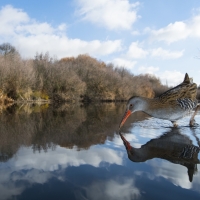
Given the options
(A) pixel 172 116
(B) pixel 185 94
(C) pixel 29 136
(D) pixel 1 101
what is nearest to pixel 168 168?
(A) pixel 172 116

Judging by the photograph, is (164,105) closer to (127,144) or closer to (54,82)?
(127,144)

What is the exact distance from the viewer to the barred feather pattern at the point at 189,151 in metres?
4.38

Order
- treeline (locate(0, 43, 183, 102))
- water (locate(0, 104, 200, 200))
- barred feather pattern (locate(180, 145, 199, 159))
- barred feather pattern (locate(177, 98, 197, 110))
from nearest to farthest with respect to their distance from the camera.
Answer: water (locate(0, 104, 200, 200)) → barred feather pattern (locate(180, 145, 199, 159)) → barred feather pattern (locate(177, 98, 197, 110)) → treeline (locate(0, 43, 183, 102))

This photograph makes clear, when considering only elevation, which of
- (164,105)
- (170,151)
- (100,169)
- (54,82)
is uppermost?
(54,82)

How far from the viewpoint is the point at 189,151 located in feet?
15.6

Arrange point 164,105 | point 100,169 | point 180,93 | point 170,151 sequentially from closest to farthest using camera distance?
point 100,169 < point 170,151 < point 164,105 < point 180,93

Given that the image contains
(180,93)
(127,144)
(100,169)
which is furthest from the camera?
(180,93)

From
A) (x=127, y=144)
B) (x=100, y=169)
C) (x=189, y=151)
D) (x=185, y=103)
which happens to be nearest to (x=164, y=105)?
(x=185, y=103)

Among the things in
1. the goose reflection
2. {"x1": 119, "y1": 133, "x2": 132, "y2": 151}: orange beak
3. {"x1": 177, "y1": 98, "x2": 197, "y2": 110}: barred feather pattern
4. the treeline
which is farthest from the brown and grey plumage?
the treeline

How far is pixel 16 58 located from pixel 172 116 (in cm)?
3705

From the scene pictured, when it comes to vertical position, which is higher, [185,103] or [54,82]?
[54,82]

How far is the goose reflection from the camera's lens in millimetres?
4066

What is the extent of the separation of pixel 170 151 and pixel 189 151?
15.0 inches

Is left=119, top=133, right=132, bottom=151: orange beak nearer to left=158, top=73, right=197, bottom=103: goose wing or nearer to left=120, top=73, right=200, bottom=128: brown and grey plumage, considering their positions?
left=120, top=73, right=200, bottom=128: brown and grey plumage
